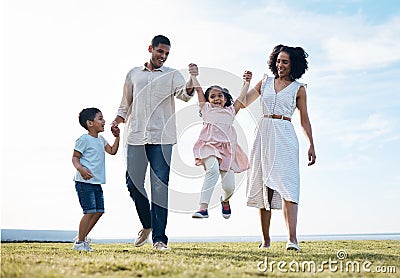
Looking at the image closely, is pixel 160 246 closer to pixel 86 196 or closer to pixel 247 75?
pixel 86 196

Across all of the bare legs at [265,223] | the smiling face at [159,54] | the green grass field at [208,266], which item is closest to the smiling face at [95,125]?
the smiling face at [159,54]

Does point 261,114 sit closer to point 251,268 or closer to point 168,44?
point 168,44

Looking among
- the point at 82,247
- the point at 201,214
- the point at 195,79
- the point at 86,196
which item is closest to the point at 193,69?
the point at 195,79

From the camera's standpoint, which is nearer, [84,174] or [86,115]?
[84,174]

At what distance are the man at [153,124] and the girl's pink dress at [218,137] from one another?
12.2 inches

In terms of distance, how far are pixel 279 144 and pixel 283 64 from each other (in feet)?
3.12

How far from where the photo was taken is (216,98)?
6684 mm

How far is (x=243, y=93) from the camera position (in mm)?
6871

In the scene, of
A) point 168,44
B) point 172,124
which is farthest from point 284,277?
point 168,44

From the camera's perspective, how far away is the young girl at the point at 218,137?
662 cm

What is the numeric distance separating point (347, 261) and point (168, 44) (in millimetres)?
3225

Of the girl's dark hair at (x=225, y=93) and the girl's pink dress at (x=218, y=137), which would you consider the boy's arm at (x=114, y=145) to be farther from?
the girl's dark hair at (x=225, y=93)

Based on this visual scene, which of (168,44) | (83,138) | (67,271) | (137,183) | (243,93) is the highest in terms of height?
(168,44)

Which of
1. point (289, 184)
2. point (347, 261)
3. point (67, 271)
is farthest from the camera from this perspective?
point (289, 184)
